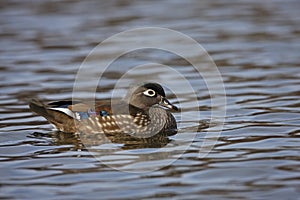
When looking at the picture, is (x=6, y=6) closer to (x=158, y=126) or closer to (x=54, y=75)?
(x=54, y=75)

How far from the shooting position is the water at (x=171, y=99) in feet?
27.0

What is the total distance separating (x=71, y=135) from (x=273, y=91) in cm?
371

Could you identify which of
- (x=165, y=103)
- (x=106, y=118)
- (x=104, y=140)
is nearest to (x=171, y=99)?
(x=165, y=103)

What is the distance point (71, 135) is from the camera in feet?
35.9

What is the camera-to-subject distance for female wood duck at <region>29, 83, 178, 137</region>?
10852mm

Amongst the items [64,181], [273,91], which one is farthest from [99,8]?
[64,181]

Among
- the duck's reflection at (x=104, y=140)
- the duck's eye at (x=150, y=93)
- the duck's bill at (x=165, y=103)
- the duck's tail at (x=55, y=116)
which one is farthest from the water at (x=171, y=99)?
the duck's eye at (x=150, y=93)

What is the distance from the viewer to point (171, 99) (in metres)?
13.0

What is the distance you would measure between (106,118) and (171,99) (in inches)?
92.2

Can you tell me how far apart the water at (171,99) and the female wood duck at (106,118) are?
238 millimetres

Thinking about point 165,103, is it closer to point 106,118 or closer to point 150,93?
point 150,93

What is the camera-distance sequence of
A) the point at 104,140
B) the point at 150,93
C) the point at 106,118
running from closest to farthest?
1. the point at 104,140
2. the point at 106,118
3. the point at 150,93

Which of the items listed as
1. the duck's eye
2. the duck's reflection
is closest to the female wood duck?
the duck's eye

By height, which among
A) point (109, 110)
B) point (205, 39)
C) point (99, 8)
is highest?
point (99, 8)
